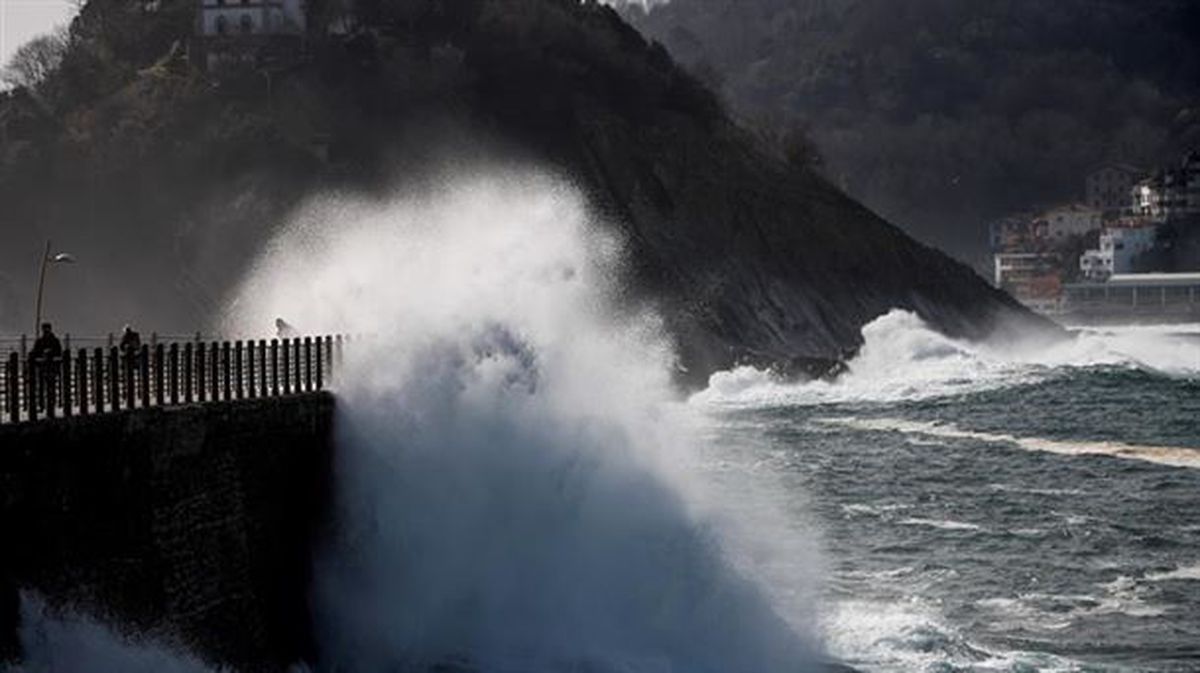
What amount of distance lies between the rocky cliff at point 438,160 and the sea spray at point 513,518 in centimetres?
5757

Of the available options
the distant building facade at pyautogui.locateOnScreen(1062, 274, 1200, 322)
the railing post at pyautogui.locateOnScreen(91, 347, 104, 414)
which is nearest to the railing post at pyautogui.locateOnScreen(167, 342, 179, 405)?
the railing post at pyautogui.locateOnScreen(91, 347, 104, 414)

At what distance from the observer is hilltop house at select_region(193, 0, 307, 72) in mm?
108312

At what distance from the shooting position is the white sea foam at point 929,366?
Result: 82250 millimetres

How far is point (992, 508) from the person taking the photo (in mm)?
43281

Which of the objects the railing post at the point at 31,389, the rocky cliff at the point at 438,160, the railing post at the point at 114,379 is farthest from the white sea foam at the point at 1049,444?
the railing post at the point at 31,389

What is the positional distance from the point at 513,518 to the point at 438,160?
76.5 m

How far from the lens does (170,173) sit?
10150 cm

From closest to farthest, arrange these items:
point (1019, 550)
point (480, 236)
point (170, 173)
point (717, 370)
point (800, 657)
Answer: point (800, 657)
point (1019, 550)
point (480, 236)
point (717, 370)
point (170, 173)

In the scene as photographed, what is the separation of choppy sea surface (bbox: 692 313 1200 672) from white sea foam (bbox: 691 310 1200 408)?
1.24 ft

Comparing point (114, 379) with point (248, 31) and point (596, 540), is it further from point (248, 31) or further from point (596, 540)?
point (248, 31)

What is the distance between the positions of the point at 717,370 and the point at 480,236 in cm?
4900

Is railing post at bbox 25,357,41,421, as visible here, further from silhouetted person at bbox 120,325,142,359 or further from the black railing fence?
silhouetted person at bbox 120,325,142,359

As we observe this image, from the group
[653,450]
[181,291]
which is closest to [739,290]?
[181,291]

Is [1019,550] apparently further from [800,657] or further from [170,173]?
[170,173]
